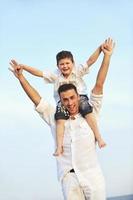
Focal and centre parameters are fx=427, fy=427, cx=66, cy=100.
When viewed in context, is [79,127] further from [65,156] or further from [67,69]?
[67,69]

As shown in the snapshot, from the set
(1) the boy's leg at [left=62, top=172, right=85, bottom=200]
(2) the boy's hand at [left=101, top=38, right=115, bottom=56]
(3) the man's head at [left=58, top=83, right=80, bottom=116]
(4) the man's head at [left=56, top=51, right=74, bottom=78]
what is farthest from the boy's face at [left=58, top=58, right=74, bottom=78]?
(1) the boy's leg at [left=62, top=172, right=85, bottom=200]

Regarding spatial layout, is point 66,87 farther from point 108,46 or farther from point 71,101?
point 108,46

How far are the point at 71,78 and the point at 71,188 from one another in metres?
0.60

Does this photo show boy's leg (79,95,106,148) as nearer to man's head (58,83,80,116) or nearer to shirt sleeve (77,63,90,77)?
man's head (58,83,80,116)

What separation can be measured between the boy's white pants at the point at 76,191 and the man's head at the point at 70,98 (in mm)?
334

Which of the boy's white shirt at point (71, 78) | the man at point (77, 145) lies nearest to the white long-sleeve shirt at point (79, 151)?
the man at point (77, 145)

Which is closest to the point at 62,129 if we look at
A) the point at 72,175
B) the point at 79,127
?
A: the point at 79,127

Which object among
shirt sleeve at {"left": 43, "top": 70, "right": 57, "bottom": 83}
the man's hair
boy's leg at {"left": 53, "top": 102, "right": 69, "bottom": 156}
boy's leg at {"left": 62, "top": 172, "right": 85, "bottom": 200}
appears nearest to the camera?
boy's leg at {"left": 62, "top": 172, "right": 85, "bottom": 200}

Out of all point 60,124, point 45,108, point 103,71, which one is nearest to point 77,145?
point 60,124

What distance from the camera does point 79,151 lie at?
197cm

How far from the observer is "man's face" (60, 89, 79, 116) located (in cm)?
209

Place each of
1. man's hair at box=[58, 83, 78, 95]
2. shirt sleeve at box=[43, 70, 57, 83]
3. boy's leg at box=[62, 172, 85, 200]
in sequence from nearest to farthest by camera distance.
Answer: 1. boy's leg at box=[62, 172, 85, 200]
2. man's hair at box=[58, 83, 78, 95]
3. shirt sleeve at box=[43, 70, 57, 83]

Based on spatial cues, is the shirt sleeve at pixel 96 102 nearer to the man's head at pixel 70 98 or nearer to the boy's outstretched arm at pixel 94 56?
the man's head at pixel 70 98

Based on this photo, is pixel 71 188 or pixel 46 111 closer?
pixel 71 188
